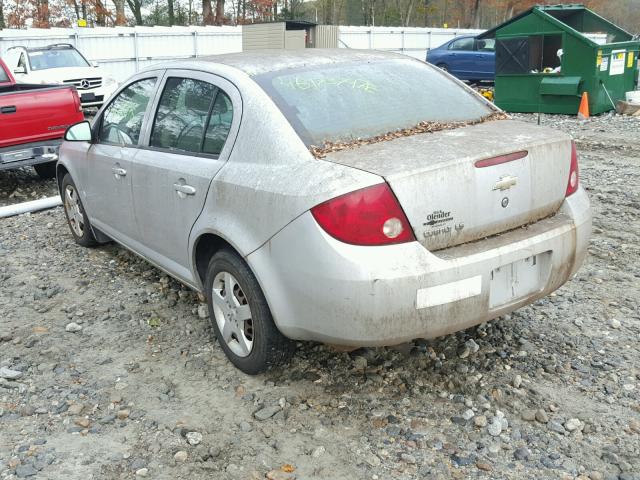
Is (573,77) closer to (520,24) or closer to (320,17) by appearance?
(520,24)

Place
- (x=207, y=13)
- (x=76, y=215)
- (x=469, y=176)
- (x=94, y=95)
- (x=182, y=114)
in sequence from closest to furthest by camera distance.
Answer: (x=469, y=176) < (x=182, y=114) < (x=76, y=215) < (x=94, y=95) < (x=207, y=13)

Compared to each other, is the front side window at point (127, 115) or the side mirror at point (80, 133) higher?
the front side window at point (127, 115)

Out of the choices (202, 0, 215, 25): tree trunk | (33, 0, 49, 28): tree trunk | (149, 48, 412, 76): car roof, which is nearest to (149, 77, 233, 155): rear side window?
(149, 48, 412, 76): car roof

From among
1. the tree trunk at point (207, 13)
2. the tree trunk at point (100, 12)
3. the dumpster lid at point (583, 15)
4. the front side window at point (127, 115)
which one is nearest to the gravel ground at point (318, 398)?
the front side window at point (127, 115)

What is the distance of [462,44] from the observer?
2202 centimetres

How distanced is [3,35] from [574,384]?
2127cm

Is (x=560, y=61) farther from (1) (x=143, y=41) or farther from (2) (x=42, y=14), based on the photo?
(2) (x=42, y=14)

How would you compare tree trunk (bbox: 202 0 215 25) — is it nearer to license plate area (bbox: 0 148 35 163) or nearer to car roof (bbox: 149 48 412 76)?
license plate area (bbox: 0 148 35 163)

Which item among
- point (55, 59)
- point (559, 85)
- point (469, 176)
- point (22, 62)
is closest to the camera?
point (469, 176)

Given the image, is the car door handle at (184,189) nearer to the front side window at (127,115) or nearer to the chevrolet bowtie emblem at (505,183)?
the front side window at (127,115)

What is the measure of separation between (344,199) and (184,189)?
4.08 feet

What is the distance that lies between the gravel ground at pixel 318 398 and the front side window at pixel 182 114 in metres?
1.18

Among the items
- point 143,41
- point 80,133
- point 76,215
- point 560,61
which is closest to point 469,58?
point 560,61

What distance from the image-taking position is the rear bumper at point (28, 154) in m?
7.79
